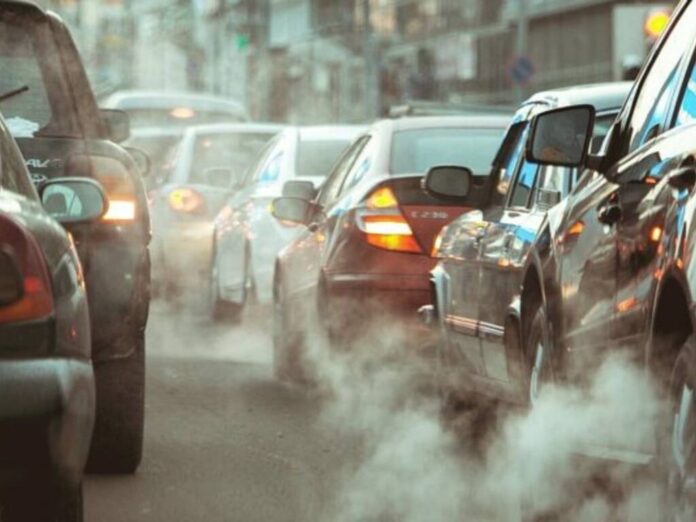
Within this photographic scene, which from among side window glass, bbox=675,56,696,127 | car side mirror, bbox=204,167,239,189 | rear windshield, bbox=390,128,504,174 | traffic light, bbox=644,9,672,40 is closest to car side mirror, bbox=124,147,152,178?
car side mirror, bbox=204,167,239,189

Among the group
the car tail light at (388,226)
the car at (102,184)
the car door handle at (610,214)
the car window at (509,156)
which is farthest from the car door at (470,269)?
the car door handle at (610,214)

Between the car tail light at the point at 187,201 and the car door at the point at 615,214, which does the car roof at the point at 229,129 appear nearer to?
the car tail light at the point at 187,201

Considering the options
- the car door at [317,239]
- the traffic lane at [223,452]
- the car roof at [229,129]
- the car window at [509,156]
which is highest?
the car window at [509,156]

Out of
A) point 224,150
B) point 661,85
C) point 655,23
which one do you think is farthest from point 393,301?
point 655,23

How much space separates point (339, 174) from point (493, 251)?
3812 millimetres

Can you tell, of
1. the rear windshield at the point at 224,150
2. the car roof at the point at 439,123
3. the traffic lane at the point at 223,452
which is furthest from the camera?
the rear windshield at the point at 224,150

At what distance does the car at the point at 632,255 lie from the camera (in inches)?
188

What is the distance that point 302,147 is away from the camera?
15.7 metres

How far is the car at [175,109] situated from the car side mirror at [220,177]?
47.9 ft

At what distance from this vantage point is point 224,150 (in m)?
21.2

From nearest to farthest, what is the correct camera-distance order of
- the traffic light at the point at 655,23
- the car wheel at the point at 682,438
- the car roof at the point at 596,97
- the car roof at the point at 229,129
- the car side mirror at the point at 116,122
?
the car wheel at the point at 682,438 < the car roof at the point at 596,97 < the car side mirror at the point at 116,122 < the car roof at the point at 229,129 < the traffic light at the point at 655,23

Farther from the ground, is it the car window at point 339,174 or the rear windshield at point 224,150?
the car window at point 339,174

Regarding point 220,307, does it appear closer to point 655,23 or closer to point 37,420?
point 655,23

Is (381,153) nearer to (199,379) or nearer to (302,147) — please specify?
(199,379)
